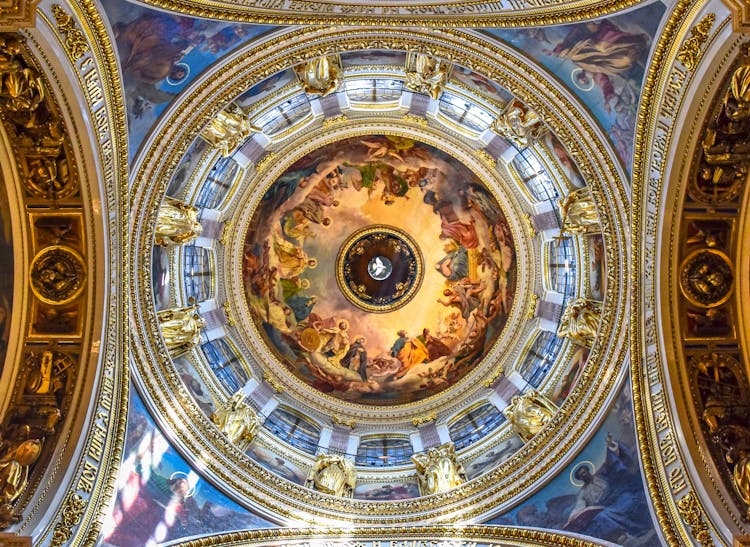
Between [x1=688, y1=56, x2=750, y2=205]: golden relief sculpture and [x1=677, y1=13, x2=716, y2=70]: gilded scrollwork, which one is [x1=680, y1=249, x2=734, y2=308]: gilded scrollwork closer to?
[x1=688, y1=56, x2=750, y2=205]: golden relief sculpture

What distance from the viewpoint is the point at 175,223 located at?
17453mm

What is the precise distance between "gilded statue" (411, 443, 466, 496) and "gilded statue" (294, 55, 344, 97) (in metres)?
11.3

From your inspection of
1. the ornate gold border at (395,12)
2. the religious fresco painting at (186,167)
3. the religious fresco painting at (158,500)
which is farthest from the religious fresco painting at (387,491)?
the ornate gold border at (395,12)

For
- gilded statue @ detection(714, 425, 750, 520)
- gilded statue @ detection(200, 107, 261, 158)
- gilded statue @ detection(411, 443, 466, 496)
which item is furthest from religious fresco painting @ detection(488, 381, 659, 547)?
gilded statue @ detection(200, 107, 261, 158)

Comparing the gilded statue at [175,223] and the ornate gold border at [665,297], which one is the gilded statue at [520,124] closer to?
the ornate gold border at [665,297]

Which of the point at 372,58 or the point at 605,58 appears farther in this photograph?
the point at 372,58

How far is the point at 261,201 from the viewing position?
78.7ft

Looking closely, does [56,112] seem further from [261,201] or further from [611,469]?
[611,469]

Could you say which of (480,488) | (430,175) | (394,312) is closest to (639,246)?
(480,488)

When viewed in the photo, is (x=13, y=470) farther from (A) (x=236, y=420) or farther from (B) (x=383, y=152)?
(B) (x=383, y=152)

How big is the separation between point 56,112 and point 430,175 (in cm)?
1589

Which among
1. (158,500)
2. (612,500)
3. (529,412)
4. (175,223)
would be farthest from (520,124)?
(158,500)

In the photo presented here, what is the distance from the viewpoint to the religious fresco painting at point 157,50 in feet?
41.5

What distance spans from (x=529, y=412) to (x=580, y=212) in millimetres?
6019
